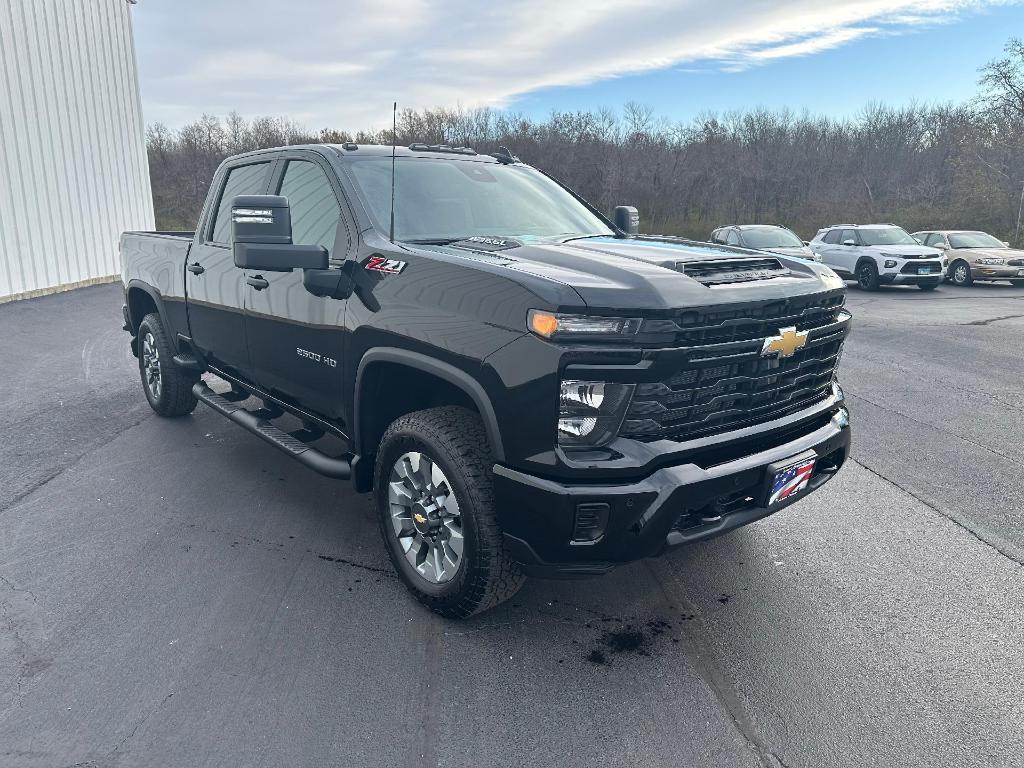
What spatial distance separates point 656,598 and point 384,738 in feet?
4.84

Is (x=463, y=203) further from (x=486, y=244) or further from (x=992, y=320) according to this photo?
(x=992, y=320)

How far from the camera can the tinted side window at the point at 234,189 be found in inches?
186

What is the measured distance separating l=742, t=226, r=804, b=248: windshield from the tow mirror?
1474 cm

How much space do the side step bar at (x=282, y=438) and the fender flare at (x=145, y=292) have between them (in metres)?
0.88

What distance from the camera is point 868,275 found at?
18.4 m

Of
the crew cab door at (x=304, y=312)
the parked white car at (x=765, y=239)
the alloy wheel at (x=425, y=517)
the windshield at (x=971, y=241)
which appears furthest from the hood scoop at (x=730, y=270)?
the windshield at (x=971, y=241)

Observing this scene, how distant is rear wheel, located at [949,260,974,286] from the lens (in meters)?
19.7

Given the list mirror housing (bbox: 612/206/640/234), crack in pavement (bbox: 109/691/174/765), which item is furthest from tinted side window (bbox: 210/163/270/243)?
crack in pavement (bbox: 109/691/174/765)

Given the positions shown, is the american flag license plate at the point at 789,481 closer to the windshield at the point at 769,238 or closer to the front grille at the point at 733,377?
the front grille at the point at 733,377

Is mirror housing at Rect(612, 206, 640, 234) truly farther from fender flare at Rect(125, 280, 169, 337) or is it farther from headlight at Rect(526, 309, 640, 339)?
fender flare at Rect(125, 280, 169, 337)

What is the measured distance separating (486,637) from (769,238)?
15.8 metres

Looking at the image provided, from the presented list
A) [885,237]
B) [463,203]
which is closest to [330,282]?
[463,203]

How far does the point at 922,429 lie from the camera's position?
6.16 meters

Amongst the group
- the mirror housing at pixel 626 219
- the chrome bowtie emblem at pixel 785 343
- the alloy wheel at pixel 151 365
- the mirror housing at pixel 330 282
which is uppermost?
the mirror housing at pixel 626 219
